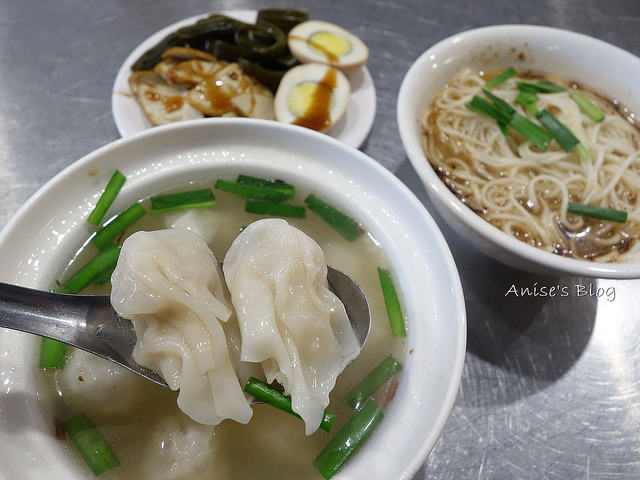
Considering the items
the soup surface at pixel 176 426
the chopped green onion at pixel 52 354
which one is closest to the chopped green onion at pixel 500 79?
the soup surface at pixel 176 426

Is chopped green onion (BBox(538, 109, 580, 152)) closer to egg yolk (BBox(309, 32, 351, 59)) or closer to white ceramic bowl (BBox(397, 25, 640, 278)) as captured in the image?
white ceramic bowl (BBox(397, 25, 640, 278))

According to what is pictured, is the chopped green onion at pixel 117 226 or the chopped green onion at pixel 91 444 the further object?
the chopped green onion at pixel 117 226

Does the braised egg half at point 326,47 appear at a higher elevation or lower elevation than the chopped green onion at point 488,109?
lower

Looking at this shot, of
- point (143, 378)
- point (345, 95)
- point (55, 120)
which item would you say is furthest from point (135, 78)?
point (143, 378)

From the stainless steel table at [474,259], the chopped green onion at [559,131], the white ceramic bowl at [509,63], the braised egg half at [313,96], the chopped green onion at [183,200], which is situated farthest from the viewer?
the braised egg half at [313,96]

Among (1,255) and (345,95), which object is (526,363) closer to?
(345,95)

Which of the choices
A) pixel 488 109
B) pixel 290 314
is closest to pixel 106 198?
pixel 290 314

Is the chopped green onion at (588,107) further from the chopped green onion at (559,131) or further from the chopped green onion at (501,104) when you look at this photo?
the chopped green onion at (501,104)
